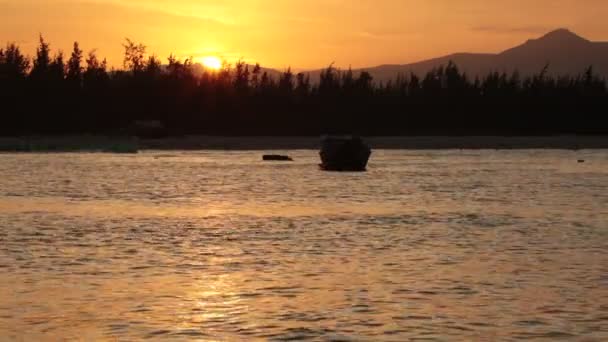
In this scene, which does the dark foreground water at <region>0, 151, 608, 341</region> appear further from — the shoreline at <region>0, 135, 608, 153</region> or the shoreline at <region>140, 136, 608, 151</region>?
the shoreline at <region>140, 136, 608, 151</region>

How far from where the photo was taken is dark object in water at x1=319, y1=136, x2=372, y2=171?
6294cm

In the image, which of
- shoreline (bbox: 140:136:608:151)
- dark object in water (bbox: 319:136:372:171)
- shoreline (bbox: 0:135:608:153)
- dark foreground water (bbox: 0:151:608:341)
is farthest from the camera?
shoreline (bbox: 140:136:608:151)

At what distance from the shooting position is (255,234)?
2753 cm

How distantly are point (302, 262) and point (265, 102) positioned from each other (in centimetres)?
7693

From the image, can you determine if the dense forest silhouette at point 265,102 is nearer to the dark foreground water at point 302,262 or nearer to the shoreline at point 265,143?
the shoreline at point 265,143

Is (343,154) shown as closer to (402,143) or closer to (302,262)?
(402,143)

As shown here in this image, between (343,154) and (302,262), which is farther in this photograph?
(343,154)

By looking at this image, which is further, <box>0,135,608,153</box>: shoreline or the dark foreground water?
<box>0,135,608,153</box>: shoreline

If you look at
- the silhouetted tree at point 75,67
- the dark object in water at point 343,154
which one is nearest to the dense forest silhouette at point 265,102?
the silhouetted tree at point 75,67

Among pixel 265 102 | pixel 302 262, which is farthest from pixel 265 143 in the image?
pixel 302 262

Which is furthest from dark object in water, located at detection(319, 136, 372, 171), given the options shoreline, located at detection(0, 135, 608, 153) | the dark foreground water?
shoreline, located at detection(0, 135, 608, 153)

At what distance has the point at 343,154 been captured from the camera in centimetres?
6328

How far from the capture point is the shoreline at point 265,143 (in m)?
87.4

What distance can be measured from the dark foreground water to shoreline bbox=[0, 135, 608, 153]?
135ft
